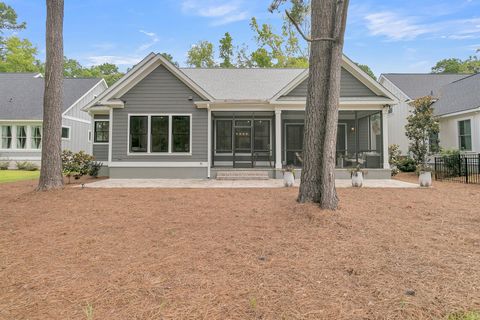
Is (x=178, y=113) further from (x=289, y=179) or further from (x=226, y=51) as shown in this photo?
(x=226, y=51)

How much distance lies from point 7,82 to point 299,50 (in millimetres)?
27195

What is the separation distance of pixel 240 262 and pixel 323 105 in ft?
12.8

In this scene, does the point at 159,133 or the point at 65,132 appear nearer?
the point at 159,133

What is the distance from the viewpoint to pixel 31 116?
1927 cm

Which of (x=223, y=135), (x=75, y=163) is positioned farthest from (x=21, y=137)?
(x=223, y=135)

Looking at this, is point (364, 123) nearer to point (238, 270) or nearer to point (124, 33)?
point (238, 270)

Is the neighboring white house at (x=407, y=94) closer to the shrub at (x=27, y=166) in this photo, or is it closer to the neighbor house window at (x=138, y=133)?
the neighbor house window at (x=138, y=133)

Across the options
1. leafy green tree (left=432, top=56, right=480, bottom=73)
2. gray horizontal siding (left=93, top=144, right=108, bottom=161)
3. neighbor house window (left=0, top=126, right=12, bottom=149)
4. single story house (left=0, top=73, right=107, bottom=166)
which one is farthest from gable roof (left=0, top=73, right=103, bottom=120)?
leafy green tree (left=432, top=56, right=480, bottom=73)

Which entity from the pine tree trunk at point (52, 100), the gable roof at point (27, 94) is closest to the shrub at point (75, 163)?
the pine tree trunk at point (52, 100)

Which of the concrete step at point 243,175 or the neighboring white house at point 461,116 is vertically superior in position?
the neighboring white house at point 461,116

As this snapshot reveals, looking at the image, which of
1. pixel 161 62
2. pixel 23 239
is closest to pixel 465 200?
pixel 23 239

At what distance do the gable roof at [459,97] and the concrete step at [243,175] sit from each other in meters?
11.9

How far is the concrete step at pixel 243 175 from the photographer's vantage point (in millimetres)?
11898

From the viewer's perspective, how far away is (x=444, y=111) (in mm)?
15828
